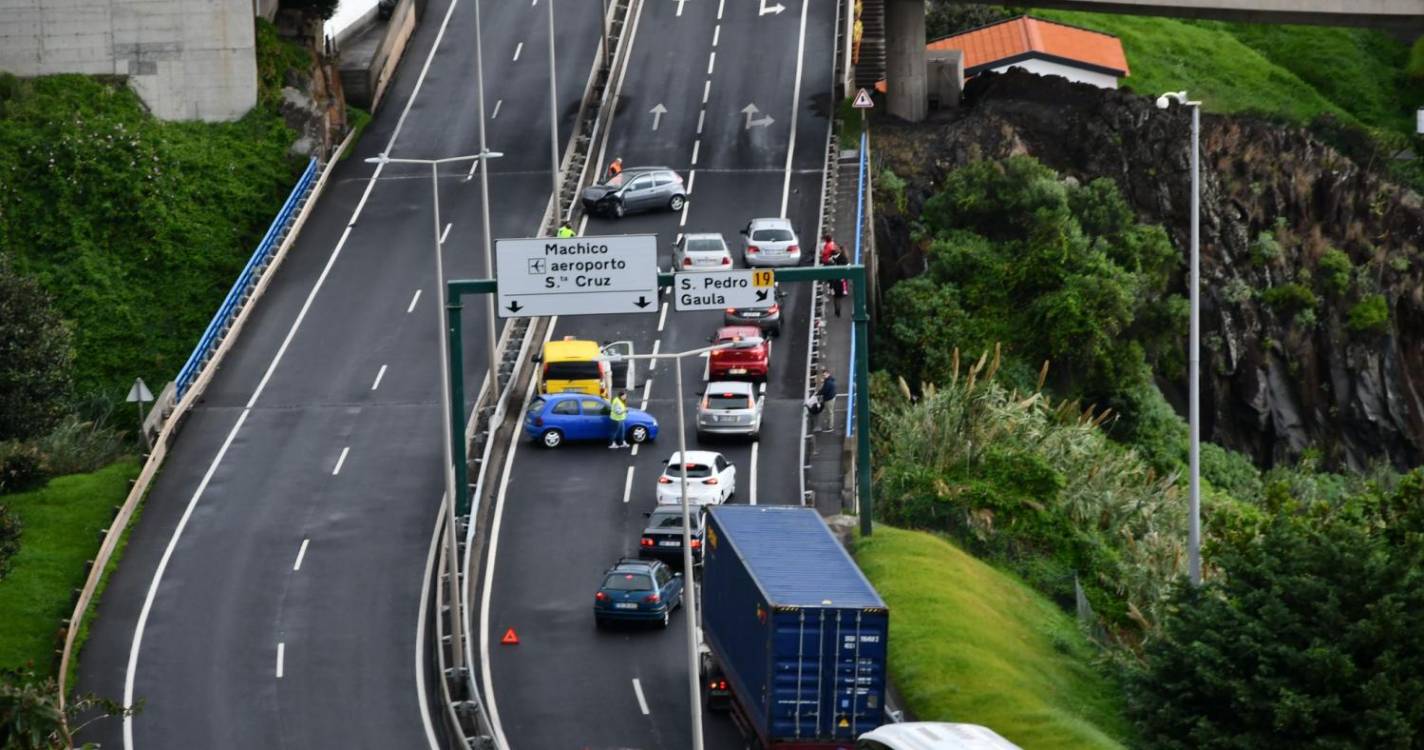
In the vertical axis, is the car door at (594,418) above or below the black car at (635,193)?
below

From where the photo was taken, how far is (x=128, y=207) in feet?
229

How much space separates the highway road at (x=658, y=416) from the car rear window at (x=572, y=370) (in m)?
1.87

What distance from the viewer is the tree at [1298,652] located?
3594 centimetres

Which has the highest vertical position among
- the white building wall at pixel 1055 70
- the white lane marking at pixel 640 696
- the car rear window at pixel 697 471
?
the white building wall at pixel 1055 70

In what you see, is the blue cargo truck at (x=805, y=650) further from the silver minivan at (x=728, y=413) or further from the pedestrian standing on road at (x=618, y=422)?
the pedestrian standing on road at (x=618, y=422)

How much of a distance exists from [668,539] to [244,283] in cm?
2196

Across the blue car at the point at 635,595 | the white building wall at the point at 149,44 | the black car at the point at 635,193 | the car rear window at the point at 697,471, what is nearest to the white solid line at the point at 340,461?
the car rear window at the point at 697,471

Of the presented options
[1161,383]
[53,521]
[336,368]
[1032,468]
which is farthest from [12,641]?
[1161,383]

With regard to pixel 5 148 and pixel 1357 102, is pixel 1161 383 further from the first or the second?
pixel 5 148

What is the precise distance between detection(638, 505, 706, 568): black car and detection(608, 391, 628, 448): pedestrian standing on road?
21.2 ft

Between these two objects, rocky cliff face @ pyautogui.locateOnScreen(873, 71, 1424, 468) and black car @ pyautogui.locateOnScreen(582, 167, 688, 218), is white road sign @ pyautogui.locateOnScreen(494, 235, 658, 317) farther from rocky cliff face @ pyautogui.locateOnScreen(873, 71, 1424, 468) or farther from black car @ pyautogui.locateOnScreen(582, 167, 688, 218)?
rocky cliff face @ pyautogui.locateOnScreen(873, 71, 1424, 468)

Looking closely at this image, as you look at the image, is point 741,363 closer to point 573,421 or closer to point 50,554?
point 573,421

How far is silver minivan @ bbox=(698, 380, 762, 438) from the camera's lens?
5459cm

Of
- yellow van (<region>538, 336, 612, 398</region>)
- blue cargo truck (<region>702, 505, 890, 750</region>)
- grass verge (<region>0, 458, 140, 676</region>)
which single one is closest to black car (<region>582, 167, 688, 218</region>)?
yellow van (<region>538, 336, 612, 398</region>)
